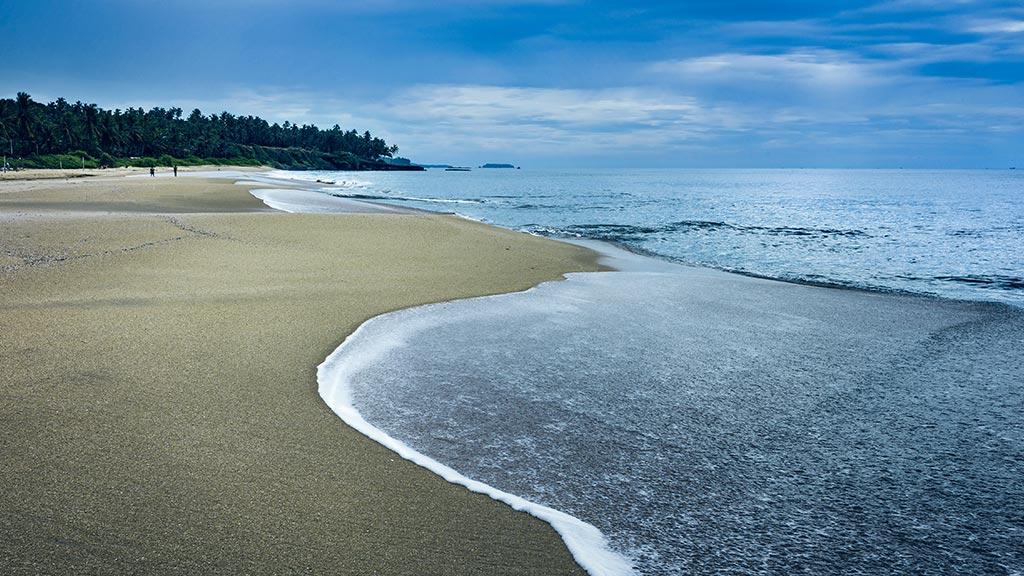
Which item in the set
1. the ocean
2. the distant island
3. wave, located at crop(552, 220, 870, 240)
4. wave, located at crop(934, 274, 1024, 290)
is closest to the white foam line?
the ocean

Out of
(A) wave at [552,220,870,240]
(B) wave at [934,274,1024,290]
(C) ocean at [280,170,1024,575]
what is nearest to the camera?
(C) ocean at [280,170,1024,575]

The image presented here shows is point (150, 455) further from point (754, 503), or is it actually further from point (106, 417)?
point (754, 503)

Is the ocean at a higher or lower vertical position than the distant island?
lower

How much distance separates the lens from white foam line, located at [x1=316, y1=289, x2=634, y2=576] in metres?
3.39

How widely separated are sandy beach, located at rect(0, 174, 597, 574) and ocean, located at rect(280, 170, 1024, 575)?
41 centimetres

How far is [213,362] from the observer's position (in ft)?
21.3

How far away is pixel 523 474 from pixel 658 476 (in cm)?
88

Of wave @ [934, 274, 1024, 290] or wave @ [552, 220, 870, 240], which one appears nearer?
wave @ [934, 274, 1024, 290]

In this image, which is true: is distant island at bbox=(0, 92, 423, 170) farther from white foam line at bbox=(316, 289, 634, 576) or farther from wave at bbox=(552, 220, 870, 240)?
white foam line at bbox=(316, 289, 634, 576)

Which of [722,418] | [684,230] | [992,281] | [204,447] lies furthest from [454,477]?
[684,230]

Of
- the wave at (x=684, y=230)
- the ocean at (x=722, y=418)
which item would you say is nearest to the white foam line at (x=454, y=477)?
the ocean at (x=722, y=418)

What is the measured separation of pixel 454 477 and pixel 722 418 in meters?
2.48

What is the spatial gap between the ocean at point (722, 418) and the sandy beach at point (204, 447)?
0.41 m

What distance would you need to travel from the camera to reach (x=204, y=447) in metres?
4.50
